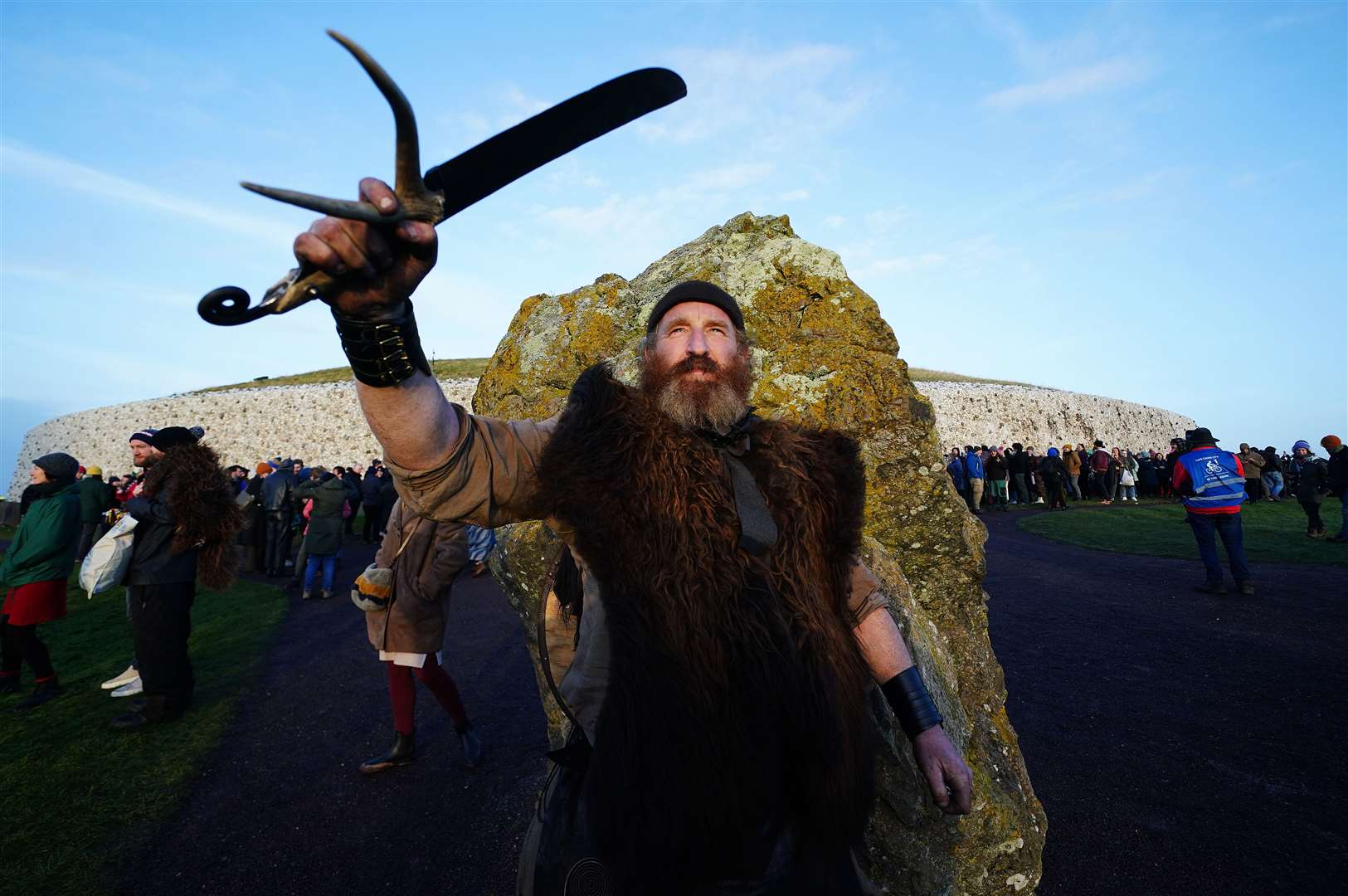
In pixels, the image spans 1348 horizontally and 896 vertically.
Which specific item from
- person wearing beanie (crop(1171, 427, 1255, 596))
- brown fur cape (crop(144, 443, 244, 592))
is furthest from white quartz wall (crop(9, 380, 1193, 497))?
brown fur cape (crop(144, 443, 244, 592))

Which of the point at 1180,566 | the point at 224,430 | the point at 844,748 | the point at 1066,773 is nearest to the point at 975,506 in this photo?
the point at 1180,566

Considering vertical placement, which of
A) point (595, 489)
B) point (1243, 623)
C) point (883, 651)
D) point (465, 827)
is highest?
point (595, 489)

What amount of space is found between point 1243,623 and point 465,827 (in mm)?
8707

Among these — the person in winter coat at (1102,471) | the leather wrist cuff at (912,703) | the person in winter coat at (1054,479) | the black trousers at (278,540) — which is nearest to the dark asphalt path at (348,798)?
the leather wrist cuff at (912,703)

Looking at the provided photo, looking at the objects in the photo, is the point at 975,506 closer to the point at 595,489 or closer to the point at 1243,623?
the point at 1243,623

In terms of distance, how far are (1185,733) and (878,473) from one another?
3.73m

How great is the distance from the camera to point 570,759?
6.19 ft

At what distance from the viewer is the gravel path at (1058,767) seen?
349cm

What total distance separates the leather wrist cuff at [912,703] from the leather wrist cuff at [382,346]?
5.76 feet

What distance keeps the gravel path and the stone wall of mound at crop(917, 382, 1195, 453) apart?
40.3 meters

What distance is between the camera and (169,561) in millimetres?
5570

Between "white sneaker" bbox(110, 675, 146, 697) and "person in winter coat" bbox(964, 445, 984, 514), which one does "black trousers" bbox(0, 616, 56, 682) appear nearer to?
"white sneaker" bbox(110, 675, 146, 697)

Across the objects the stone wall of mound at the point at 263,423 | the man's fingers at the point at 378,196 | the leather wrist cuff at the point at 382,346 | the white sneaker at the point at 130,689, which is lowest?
the white sneaker at the point at 130,689

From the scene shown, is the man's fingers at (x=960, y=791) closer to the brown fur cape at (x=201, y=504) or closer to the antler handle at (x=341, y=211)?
the antler handle at (x=341, y=211)
